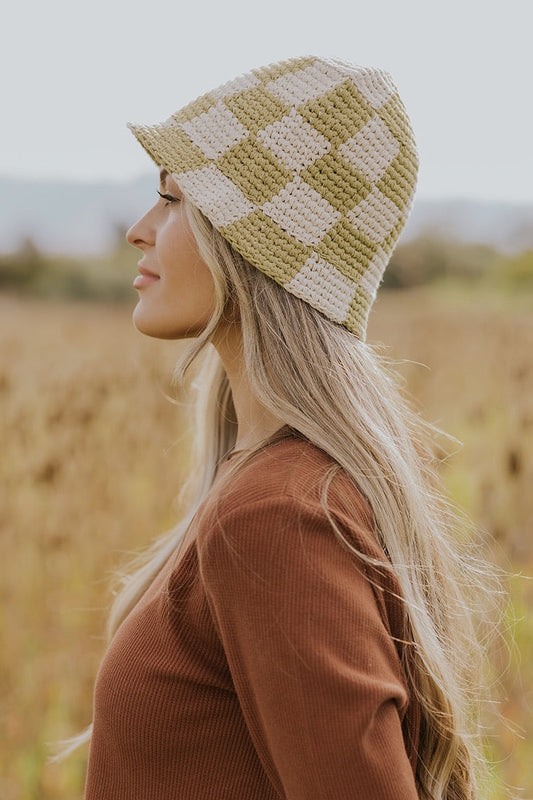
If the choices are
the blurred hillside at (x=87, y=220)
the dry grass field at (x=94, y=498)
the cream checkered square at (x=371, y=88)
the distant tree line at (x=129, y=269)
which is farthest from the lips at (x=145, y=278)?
the blurred hillside at (x=87, y=220)

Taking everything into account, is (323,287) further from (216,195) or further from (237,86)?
(237,86)

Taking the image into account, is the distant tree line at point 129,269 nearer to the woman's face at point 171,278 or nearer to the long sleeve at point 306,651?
the woman's face at point 171,278

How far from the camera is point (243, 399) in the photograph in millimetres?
1284

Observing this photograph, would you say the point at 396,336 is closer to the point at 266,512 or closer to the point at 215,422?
the point at 215,422

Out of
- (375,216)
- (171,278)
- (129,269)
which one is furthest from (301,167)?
(129,269)

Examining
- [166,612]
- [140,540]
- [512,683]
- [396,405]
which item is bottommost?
[512,683]

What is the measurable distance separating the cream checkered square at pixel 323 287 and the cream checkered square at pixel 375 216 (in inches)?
3.2

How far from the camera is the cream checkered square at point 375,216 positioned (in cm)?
126

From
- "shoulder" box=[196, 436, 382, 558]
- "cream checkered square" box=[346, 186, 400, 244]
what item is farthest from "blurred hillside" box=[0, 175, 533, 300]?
"shoulder" box=[196, 436, 382, 558]

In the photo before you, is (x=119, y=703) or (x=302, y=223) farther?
(x=302, y=223)

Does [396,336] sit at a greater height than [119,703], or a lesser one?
lesser

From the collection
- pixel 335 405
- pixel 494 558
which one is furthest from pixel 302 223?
pixel 494 558

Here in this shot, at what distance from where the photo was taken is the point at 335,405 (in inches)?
44.8

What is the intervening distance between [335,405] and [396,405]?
0.18 metres
